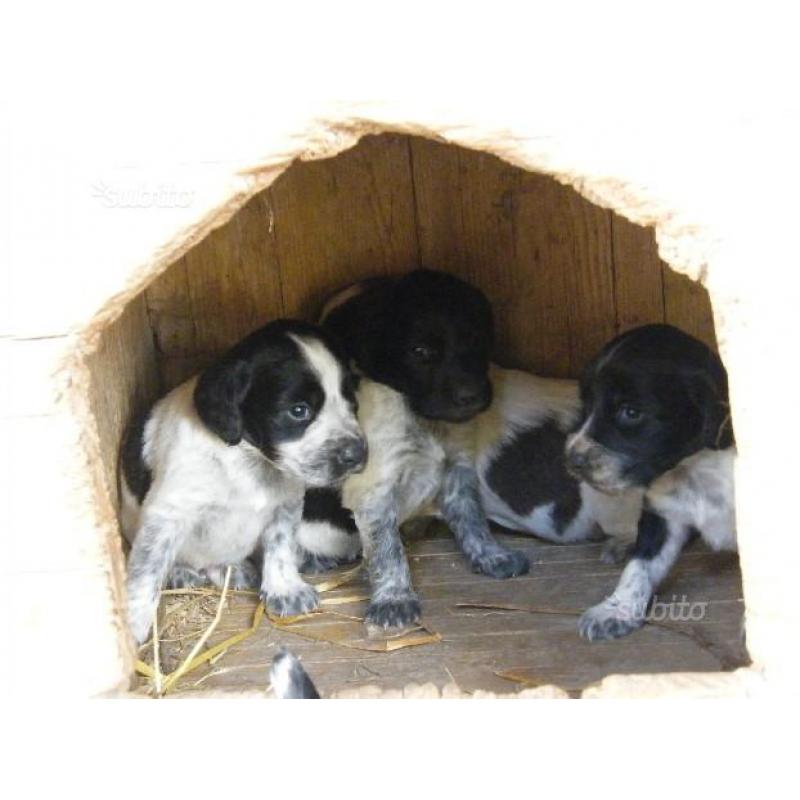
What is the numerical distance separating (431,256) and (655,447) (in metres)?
1.60

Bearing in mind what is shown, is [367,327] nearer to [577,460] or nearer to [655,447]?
[577,460]

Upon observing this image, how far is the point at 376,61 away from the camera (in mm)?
3053

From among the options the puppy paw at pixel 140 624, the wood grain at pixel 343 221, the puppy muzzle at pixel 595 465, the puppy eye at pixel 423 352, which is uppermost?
the wood grain at pixel 343 221

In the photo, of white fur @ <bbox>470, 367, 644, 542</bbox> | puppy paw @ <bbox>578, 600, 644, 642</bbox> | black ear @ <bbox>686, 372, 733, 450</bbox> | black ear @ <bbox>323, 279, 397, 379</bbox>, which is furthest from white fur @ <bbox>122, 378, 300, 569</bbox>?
black ear @ <bbox>686, 372, 733, 450</bbox>

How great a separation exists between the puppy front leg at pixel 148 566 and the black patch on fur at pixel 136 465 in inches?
8.4

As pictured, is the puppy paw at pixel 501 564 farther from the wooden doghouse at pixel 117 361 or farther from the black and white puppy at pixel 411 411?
the wooden doghouse at pixel 117 361

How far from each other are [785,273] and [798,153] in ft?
0.92

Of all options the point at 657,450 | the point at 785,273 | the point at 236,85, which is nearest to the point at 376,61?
the point at 236,85

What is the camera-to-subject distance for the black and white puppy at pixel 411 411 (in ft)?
14.9

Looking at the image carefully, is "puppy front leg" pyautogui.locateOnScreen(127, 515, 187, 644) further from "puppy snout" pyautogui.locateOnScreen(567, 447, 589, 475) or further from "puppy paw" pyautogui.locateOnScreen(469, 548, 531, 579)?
"puppy snout" pyautogui.locateOnScreen(567, 447, 589, 475)

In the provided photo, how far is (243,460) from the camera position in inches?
172

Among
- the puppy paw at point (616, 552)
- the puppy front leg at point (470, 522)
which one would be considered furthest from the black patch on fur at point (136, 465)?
the puppy paw at point (616, 552)

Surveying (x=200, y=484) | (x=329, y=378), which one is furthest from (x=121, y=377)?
(x=329, y=378)

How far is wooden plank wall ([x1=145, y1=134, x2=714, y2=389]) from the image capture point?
16.5 ft
